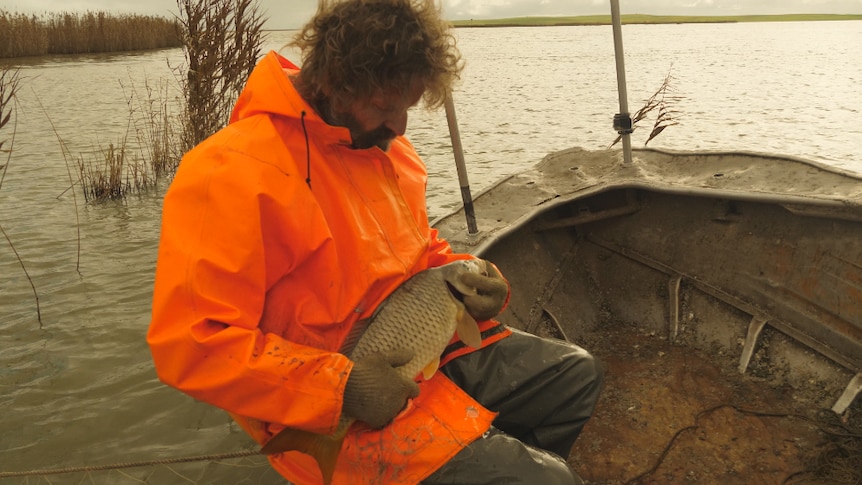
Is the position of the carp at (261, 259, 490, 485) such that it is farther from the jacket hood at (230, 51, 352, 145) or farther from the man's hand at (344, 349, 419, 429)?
the jacket hood at (230, 51, 352, 145)

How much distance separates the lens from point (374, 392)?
184 cm

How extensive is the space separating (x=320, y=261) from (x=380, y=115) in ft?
1.56

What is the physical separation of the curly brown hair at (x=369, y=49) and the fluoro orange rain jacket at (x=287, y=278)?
11 cm

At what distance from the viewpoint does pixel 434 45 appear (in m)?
1.94

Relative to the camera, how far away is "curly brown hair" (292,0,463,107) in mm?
1843

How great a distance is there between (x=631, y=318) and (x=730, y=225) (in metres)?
0.85

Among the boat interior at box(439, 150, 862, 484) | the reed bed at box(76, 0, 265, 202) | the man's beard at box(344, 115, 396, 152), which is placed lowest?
the boat interior at box(439, 150, 862, 484)

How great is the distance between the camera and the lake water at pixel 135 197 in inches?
155

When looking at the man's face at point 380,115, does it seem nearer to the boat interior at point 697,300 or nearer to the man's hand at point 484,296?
the man's hand at point 484,296

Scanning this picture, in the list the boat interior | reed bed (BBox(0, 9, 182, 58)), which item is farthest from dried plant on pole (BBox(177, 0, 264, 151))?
reed bed (BBox(0, 9, 182, 58))

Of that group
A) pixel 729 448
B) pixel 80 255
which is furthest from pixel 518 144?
pixel 729 448

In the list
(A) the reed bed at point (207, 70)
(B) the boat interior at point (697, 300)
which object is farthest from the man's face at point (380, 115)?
(A) the reed bed at point (207, 70)

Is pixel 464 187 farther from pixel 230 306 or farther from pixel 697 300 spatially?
pixel 230 306

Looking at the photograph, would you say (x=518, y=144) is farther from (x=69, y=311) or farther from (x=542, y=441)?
(x=542, y=441)
